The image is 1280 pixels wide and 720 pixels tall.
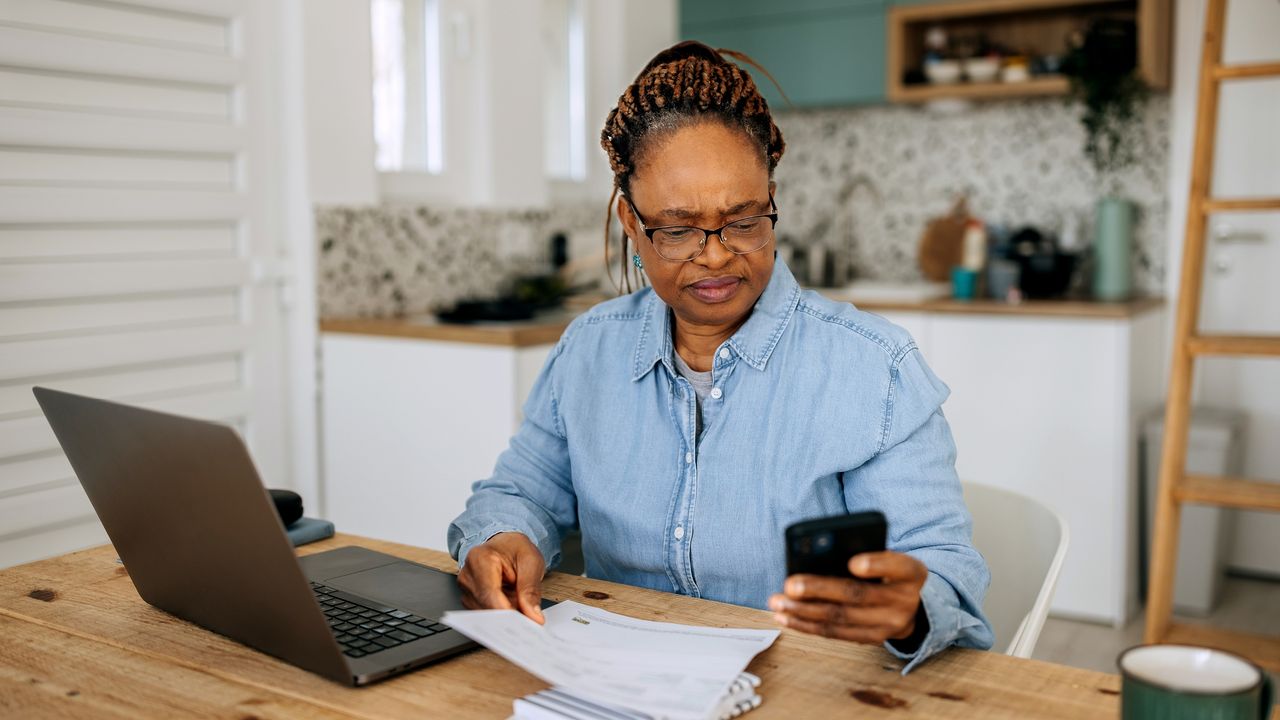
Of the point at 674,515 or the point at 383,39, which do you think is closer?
the point at 674,515

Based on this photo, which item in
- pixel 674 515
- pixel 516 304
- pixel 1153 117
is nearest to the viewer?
pixel 674 515

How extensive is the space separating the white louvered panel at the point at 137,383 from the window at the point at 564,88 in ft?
4.95

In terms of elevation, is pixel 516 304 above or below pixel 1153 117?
below

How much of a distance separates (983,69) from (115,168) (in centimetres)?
255

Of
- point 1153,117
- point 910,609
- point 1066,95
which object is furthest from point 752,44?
point 910,609

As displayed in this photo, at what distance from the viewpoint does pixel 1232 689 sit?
761 mm

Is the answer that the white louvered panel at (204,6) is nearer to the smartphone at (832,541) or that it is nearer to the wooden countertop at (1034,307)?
the wooden countertop at (1034,307)

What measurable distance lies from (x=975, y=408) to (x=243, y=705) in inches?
108

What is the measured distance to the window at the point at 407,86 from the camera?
3266 mm

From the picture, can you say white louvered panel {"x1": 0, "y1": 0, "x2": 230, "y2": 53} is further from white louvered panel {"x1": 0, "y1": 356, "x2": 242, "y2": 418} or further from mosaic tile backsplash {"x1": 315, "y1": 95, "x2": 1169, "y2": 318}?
white louvered panel {"x1": 0, "y1": 356, "x2": 242, "y2": 418}

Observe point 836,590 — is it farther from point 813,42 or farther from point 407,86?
point 813,42

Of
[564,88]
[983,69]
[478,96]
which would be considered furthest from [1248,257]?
[478,96]

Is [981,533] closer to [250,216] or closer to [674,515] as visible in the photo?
[674,515]

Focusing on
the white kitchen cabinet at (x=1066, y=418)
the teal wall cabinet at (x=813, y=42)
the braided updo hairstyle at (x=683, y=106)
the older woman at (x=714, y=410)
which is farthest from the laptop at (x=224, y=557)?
the teal wall cabinet at (x=813, y=42)
